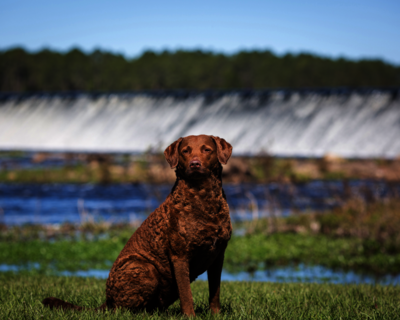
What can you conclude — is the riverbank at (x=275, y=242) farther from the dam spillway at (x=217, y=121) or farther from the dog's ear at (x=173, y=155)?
the dam spillway at (x=217, y=121)

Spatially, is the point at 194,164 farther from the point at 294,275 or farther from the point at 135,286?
the point at 294,275

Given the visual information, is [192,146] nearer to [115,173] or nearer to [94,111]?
[115,173]

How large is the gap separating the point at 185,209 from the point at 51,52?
11630 cm

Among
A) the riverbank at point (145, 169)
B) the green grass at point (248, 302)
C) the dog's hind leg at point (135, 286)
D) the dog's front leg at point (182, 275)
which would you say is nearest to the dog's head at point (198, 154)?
the dog's front leg at point (182, 275)

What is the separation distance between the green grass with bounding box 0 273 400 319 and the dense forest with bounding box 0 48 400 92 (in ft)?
225

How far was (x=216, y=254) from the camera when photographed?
459 centimetres

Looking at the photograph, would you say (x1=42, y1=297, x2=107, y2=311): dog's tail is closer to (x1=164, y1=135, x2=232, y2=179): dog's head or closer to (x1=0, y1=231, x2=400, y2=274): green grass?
(x1=164, y1=135, x2=232, y2=179): dog's head

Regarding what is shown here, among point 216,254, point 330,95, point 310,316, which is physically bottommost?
point 310,316

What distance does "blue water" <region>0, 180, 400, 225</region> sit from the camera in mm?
17641

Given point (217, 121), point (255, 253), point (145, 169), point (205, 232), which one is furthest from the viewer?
point (217, 121)

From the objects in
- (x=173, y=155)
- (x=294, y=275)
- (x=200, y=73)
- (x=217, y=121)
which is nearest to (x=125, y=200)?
(x=217, y=121)

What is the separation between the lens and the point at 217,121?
109ft

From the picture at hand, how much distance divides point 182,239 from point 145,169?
70.1 ft

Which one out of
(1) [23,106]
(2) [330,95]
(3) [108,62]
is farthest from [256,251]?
(3) [108,62]
